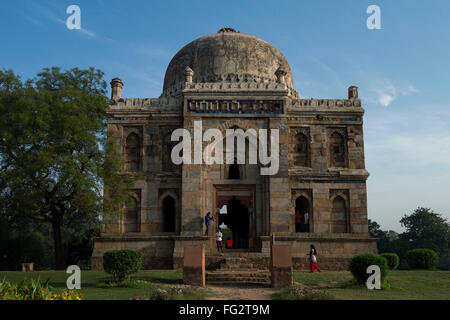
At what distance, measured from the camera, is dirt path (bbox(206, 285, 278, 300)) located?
38.6 ft

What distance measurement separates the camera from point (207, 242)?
18906 mm

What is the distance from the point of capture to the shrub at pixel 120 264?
13320 millimetres

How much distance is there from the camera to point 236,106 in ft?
67.2

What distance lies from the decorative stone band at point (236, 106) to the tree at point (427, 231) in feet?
92.4

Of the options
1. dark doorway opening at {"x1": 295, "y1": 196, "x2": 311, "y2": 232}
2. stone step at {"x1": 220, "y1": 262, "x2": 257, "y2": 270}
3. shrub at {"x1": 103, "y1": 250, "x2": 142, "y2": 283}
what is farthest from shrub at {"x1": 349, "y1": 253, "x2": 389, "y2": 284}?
shrub at {"x1": 103, "y1": 250, "x2": 142, "y2": 283}

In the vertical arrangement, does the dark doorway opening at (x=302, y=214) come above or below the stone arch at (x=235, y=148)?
below

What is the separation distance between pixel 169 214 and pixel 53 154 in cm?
603

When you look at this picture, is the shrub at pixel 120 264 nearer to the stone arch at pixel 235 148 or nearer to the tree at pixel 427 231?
the stone arch at pixel 235 148

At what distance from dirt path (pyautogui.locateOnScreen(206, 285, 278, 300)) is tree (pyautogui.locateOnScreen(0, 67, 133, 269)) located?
7421mm

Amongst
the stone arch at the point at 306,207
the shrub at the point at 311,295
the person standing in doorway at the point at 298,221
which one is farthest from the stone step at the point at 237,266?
the shrub at the point at 311,295

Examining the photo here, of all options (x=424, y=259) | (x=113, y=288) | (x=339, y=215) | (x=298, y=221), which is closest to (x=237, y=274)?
Result: (x=113, y=288)

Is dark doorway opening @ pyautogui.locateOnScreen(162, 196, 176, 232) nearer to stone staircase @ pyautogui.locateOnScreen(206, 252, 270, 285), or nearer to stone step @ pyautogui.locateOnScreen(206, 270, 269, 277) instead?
stone staircase @ pyautogui.locateOnScreen(206, 252, 270, 285)

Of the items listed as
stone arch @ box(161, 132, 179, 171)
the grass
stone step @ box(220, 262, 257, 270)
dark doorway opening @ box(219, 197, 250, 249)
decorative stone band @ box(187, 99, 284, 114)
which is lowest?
the grass
